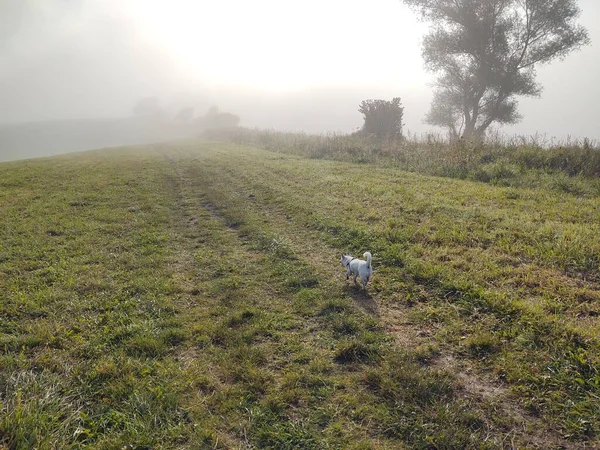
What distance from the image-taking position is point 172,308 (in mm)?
6574

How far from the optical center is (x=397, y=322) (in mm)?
5805

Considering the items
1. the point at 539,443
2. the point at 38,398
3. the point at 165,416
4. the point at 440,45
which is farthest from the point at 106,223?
the point at 440,45

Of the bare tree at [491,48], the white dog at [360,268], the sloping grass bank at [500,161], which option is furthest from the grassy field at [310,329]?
the bare tree at [491,48]

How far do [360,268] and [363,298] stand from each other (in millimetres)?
591

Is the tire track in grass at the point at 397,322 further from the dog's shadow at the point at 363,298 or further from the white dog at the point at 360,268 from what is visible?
the white dog at the point at 360,268

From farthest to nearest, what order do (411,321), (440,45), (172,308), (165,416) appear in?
(440,45) < (172,308) < (411,321) < (165,416)

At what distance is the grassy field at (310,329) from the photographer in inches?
152

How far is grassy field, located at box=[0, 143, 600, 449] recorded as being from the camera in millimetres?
3869

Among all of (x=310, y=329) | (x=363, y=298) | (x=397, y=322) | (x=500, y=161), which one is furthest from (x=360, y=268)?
(x=500, y=161)

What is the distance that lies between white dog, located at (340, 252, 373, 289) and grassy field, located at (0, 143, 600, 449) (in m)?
0.30

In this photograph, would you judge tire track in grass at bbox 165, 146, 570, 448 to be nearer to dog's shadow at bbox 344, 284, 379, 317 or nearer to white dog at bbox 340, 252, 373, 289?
dog's shadow at bbox 344, 284, 379, 317

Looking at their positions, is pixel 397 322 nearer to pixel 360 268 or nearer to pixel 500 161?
pixel 360 268

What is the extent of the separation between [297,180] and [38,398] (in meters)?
13.7

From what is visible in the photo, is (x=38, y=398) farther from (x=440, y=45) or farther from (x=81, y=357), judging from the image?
(x=440, y=45)
